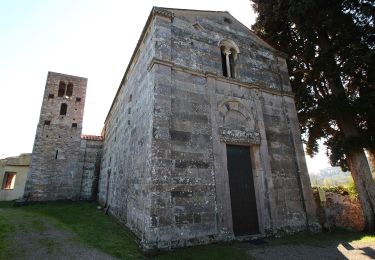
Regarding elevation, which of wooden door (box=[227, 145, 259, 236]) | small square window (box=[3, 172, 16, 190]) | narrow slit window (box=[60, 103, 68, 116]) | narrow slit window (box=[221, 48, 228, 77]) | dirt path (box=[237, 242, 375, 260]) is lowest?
dirt path (box=[237, 242, 375, 260])

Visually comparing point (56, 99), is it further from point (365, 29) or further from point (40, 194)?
point (365, 29)

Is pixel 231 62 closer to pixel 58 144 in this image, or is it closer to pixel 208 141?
pixel 208 141

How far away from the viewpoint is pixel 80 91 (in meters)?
20.6

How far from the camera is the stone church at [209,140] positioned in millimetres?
6020

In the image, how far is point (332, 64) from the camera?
9.54 metres

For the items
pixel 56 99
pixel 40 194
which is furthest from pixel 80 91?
pixel 40 194

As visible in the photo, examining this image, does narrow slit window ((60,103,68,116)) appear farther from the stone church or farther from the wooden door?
the wooden door

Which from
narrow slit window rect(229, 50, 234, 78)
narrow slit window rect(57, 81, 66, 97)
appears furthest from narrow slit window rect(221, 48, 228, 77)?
narrow slit window rect(57, 81, 66, 97)

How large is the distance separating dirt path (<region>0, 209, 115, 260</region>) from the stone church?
149 cm

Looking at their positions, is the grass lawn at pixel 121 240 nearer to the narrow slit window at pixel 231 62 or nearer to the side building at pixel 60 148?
the narrow slit window at pixel 231 62

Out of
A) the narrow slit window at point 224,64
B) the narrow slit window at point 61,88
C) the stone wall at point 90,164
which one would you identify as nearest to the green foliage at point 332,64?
the narrow slit window at point 224,64

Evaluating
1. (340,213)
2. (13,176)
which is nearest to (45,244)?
(340,213)

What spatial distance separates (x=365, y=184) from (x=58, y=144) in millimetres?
20069

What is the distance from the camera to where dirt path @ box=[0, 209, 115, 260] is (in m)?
5.29
